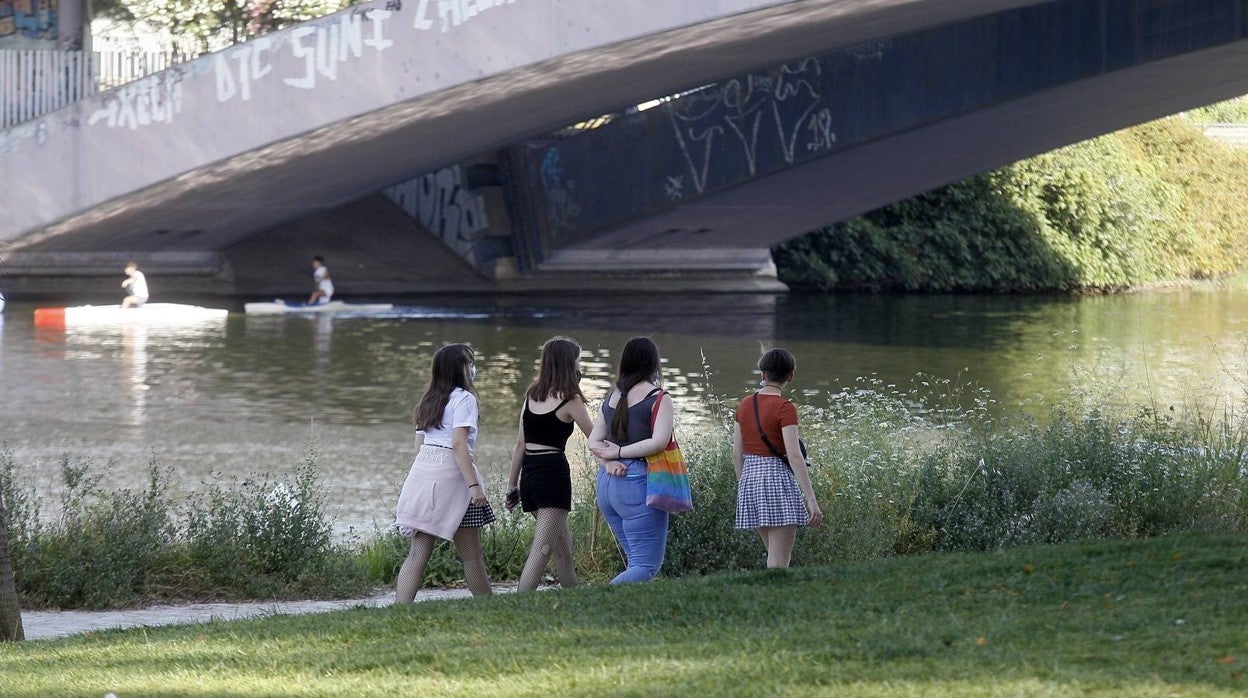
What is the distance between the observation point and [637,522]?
8281 millimetres

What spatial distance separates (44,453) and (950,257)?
110 ft

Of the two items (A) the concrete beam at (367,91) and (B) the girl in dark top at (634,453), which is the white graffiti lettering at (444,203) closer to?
(A) the concrete beam at (367,91)

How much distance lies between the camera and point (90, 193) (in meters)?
26.6

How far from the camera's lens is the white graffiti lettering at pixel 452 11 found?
23278 mm

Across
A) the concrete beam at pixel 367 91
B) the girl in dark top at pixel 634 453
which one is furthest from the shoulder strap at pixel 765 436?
the concrete beam at pixel 367 91

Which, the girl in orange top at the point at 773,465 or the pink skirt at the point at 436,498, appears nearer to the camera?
the pink skirt at the point at 436,498

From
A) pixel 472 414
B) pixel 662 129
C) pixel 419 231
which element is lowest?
pixel 472 414

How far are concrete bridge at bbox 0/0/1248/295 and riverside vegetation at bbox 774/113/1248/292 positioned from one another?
3.70m

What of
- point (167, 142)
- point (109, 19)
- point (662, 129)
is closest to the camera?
point (167, 142)

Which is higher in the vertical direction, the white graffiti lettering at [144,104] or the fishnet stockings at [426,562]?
the white graffiti lettering at [144,104]

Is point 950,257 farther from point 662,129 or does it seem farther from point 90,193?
point 90,193

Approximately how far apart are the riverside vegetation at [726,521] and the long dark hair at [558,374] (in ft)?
5.73

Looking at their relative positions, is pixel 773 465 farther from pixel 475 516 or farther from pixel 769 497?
pixel 475 516

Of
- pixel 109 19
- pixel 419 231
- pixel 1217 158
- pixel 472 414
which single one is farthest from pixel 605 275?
pixel 472 414
